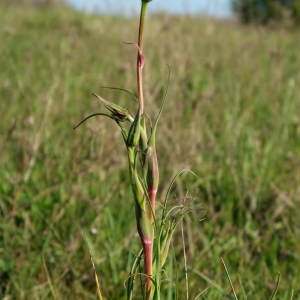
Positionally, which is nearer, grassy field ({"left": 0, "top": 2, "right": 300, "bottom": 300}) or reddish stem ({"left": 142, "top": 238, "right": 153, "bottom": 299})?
reddish stem ({"left": 142, "top": 238, "right": 153, "bottom": 299})

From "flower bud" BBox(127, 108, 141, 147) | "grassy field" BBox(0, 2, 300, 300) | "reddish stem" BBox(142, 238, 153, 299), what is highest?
"flower bud" BBox(127, 108, 141, 147)

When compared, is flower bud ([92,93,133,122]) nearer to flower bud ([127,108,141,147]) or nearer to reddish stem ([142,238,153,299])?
flower bud ([127,108,141,147])

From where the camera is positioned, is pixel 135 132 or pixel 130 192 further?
pixel 130 192

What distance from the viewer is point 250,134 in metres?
2.14

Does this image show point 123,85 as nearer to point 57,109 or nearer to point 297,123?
point 57,109

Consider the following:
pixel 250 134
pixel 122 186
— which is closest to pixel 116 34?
pixel 250 134

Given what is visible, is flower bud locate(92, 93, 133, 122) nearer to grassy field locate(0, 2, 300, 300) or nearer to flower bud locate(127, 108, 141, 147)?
flower bud locate(127, 108, 141, 147)

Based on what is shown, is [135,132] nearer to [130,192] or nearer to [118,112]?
[118,112]

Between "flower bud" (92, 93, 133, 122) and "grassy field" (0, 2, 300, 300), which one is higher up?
"flower bud" (92, 93, 133, 122)

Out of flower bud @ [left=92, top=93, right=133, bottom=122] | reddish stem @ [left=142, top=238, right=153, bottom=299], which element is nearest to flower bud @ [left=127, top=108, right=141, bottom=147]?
flower bud @ [left=92, top=93, right=133, bottom=122]

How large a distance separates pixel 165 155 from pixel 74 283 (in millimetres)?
779

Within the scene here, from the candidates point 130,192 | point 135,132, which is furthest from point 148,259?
point 130,192

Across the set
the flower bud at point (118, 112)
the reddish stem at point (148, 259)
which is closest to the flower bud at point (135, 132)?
the flower bud at point (118, 112)

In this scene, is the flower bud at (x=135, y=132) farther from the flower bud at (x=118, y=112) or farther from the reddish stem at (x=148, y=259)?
the reddish stem at (x=148, y=259)
